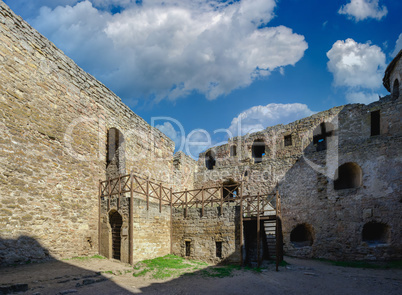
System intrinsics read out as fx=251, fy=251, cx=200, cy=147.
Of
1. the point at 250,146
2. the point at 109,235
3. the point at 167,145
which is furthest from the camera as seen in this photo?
the point at 250,146

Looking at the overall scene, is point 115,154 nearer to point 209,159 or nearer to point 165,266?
point 165,266

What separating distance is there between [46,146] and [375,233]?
15.2 metres

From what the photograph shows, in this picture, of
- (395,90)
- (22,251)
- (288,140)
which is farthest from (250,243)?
(395,90)

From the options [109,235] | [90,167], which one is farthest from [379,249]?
[90,167]

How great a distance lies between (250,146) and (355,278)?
12.5 m

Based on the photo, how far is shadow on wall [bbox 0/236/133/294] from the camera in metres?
5.64

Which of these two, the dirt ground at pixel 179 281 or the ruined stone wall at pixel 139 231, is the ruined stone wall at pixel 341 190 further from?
the ruined stone wall at pixel 139 231

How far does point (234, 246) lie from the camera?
10.3 meters

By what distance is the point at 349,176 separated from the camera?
15086mm

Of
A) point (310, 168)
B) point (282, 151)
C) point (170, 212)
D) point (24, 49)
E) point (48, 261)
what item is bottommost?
point (48, 261)

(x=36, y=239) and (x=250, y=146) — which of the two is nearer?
(x=36, y=239)

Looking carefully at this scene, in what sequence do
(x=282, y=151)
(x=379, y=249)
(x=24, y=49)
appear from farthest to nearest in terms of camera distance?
(x=282, y=151) → (x=379, y=249) → (x=24, y=49)

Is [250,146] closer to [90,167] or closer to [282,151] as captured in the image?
[282,151]

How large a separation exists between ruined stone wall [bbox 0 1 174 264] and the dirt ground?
1.00 metres
